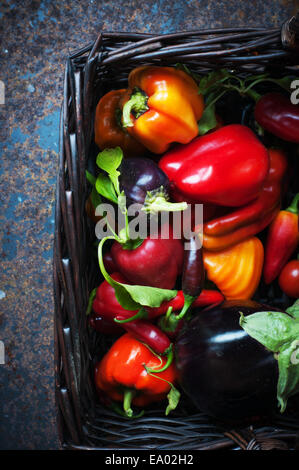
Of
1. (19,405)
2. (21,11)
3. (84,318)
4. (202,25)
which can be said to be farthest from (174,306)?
(21,11)

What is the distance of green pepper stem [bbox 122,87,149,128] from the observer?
780 mm

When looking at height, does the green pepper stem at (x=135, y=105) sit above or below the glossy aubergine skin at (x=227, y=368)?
above

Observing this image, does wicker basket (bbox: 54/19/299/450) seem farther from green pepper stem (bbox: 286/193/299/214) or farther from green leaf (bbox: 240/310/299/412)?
green pepper stem (bbox: 286/193/299/214)

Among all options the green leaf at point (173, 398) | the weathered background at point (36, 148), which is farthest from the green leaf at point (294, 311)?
the weathered background at point (36, 148)

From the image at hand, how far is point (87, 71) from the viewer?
Result: 28.4 inches

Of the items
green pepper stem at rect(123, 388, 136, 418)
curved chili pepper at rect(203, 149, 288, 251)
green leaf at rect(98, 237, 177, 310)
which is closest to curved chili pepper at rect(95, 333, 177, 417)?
green pepper stem at rect(123, 388, 136, 418)

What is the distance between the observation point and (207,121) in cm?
86

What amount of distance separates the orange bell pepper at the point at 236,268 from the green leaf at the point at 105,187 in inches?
8.8

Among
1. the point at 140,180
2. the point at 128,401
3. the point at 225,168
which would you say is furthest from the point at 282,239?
the point at 128,401

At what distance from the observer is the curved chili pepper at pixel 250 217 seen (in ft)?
2.76

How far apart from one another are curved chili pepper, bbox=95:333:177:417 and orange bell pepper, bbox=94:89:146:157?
40cm

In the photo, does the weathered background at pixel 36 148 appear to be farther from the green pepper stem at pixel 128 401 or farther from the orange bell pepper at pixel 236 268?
the orange bell pepper at pixel 236 268

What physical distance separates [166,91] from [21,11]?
47 cm

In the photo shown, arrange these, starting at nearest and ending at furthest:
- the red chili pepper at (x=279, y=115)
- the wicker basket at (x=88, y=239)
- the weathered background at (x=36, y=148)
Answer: the wicker basket at (x=88, y=239) < the red chili pepper at (x=279, y=115) < the weathered background at (x=36, y=148)
